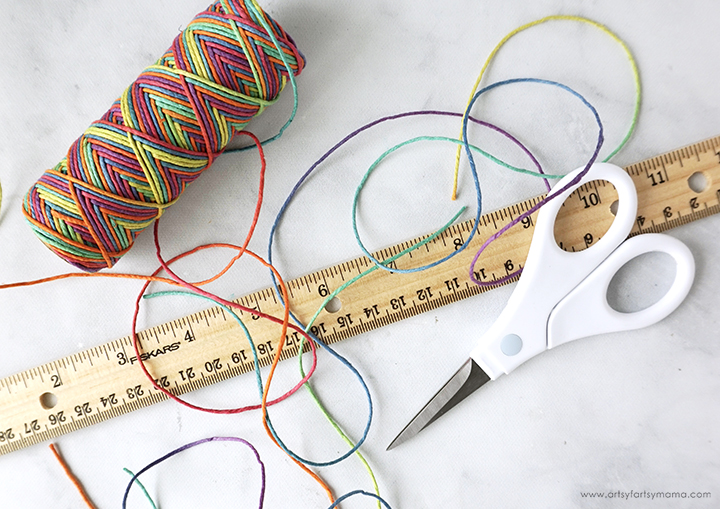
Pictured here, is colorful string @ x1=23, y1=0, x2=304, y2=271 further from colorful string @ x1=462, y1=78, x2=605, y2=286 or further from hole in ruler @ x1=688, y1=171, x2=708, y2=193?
hole in ruler @ x1=688, y1=171, x2=708, y2=193

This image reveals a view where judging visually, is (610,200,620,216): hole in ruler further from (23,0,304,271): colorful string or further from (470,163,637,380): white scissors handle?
(23,0,304,271): colorful string

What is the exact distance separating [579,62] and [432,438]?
31.8 inches

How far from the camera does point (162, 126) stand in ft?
2.90

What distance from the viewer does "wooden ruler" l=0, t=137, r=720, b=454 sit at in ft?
3.39

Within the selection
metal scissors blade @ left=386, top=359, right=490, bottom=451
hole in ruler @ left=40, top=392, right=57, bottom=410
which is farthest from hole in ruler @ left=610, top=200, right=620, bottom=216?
hole in ruler @ left=40, top=392, right=57, bottom=410

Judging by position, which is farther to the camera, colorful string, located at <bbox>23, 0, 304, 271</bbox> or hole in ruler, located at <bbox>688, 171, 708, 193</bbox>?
hole in ruler, located at <bbox>688, 171, 708, 193</bbox>

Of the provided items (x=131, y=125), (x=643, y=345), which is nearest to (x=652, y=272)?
(x=643, y=345)

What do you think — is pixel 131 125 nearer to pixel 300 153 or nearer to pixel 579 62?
pixel 300 153

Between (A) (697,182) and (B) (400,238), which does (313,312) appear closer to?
(B) (400,238)

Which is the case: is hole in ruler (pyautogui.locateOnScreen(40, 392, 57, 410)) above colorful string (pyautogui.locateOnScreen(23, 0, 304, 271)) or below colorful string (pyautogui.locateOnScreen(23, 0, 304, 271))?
below

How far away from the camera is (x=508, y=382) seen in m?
1.07

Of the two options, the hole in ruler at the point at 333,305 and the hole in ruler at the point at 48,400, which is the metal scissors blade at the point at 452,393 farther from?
the hole in ruler at the point at 48,400

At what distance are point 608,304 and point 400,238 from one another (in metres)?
0.42

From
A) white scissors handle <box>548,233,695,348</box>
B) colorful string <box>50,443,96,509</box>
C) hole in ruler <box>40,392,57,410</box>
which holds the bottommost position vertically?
colorful string <box>50,443,96,509</box>
